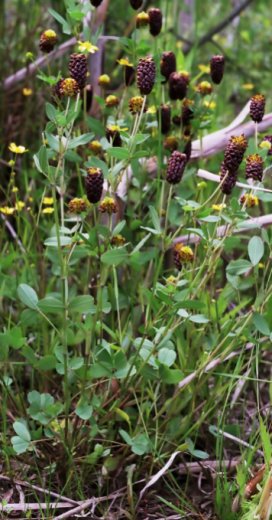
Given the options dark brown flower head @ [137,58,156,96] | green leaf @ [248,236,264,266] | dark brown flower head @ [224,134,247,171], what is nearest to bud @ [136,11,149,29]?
dark brown flower head @ [137,58,156,96]

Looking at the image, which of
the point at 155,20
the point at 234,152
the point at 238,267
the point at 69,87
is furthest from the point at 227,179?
the point at 155,20

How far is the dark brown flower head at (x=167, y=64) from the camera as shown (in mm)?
1548

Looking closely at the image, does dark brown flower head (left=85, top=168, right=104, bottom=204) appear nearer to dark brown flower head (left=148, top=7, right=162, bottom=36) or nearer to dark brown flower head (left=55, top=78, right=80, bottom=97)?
dark brown flower head (left=55, top=78, right=80, bottom=97)

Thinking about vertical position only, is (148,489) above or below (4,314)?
below

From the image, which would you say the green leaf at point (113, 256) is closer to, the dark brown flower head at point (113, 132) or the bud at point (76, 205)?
the bud at point (76, 205)

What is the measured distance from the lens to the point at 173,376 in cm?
133

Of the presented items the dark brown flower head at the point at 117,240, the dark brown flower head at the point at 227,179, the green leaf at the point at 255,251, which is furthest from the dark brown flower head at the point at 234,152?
the dark brown flower head at the point at 117,240

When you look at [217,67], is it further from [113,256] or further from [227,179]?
[113,256]

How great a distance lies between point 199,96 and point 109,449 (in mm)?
765

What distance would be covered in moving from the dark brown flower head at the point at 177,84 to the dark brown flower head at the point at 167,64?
0.01 meters

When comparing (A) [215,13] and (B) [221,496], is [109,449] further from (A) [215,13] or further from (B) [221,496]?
(A) [215,13]

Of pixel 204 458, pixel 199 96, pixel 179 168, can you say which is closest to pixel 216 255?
pixel 179 168

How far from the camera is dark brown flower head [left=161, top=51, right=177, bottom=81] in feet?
5.08

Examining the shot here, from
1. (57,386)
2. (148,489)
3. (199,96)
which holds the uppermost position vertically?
(199,96)
